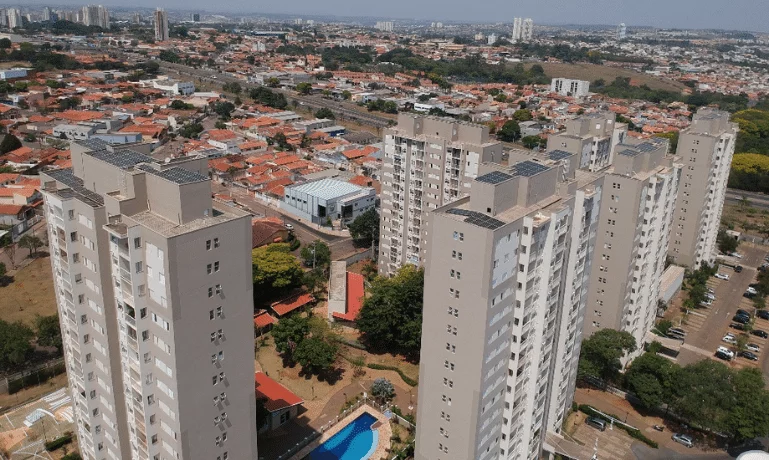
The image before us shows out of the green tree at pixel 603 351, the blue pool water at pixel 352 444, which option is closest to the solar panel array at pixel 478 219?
the blue pool water at pixel 352 444

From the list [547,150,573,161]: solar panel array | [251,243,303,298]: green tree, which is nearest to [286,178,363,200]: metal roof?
[251,243,303,298]: green tree

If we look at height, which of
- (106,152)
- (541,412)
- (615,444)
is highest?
(106,152)

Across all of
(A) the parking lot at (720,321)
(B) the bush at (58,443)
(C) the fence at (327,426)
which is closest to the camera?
(B) the bush at (58,443)

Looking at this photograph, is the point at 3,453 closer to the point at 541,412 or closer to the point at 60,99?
the point at 541,412

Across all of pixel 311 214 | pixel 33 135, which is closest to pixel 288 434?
pixel 311 214

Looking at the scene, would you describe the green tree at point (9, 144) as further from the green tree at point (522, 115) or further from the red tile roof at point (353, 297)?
the green tree at point (522, 115)
